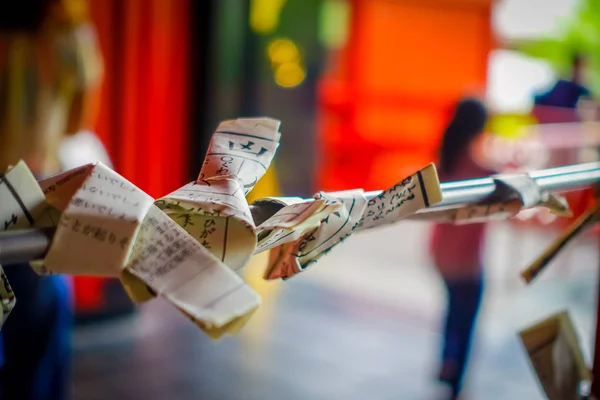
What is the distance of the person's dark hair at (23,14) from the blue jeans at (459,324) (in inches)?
51.2

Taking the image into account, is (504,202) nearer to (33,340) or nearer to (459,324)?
(33,340)

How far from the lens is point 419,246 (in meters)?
4.17

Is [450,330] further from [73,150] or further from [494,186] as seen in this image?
[494,186]

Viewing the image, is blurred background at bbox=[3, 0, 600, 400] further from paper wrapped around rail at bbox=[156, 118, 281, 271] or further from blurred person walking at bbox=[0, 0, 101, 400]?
paper wrapped around rail at bbox=[156, 118, 281, 271]

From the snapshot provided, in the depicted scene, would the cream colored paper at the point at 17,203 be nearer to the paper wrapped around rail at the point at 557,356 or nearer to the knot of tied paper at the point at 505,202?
the knot of tied paper at the point at 505,202

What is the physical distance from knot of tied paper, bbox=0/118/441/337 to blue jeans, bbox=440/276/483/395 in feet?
5.36

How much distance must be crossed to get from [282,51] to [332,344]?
1772 millimetres

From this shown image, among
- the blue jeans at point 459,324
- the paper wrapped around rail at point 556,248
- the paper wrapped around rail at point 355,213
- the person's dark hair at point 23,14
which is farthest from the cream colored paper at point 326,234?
the blue jeans at point 459,324

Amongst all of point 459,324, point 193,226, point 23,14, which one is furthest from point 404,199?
point 459,324

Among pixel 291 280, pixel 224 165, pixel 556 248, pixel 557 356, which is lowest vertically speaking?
pixel 291 280

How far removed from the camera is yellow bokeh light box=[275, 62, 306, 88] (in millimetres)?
3625

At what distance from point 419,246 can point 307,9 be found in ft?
5.12

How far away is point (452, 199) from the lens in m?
0.47

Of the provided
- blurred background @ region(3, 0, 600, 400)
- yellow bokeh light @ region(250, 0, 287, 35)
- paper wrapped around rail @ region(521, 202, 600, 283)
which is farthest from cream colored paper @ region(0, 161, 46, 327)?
yellow bokeh light @ region(250, 0, 287, 35)
